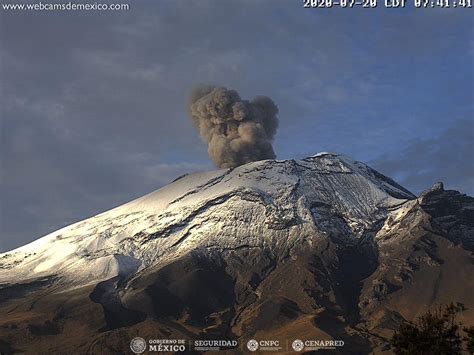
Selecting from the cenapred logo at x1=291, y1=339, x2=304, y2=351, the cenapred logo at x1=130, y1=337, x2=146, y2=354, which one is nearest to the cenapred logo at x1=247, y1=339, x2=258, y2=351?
the cenapred logo at x1=291, y1=339, x2=304, y2=351

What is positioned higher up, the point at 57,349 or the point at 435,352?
the point at 57,349

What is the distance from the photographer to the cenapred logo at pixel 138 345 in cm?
16662

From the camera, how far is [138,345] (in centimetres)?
16800

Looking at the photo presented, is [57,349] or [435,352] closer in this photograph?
[435,352]

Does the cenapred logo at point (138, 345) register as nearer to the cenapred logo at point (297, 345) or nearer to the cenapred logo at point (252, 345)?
Answer: the cenapred logo at point (252, 345)

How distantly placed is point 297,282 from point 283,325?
2510 centimetres

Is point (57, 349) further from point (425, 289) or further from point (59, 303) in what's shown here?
point (425, 289)

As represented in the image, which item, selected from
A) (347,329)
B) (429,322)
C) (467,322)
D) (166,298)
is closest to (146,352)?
(166,298)

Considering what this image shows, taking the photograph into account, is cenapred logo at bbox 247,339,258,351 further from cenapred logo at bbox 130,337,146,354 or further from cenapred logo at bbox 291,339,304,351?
cenapred logo at bbox 130,337,146,354

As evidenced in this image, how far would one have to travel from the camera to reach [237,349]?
162 m

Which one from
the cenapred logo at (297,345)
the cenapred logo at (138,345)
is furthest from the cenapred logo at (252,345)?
the cenapred logo at (138,345)

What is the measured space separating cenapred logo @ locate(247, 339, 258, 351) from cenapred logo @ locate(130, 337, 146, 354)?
22360mm

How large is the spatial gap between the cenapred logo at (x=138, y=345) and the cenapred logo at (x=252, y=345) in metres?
22.4

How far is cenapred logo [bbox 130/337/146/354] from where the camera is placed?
16662 cm
